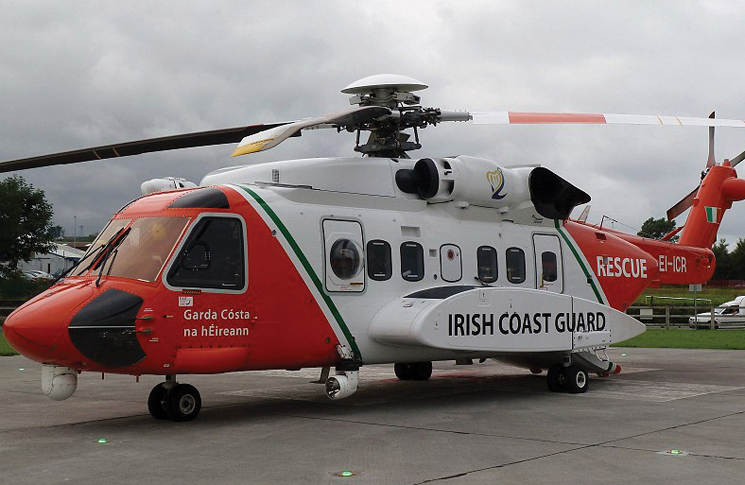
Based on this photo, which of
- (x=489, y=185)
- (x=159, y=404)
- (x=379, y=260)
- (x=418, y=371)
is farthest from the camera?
(x=418, y=371)

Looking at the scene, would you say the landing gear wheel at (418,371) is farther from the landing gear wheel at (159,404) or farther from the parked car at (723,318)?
the parked car at (723,318)

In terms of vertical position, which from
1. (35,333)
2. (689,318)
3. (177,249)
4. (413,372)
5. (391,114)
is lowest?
(689,318)

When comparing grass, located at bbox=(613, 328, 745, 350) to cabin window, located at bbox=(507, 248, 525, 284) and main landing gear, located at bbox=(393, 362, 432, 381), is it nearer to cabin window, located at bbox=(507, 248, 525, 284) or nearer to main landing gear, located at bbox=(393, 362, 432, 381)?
main landing gear, located at bbox=(393, 362, 432, 381)

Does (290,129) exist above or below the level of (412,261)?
above

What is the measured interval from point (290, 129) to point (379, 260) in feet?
9.67

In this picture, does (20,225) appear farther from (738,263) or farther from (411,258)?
(738,263)

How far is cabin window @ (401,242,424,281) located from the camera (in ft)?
39.8

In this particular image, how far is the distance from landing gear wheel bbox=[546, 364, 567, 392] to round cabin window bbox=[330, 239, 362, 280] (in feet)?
13.4

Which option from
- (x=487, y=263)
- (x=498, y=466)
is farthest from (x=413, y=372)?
(x=498, y=466)

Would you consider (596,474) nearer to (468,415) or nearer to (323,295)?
(468,415)

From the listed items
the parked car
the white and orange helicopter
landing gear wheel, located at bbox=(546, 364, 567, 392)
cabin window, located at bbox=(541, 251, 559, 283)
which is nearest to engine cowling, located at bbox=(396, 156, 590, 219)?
the white and orange helicopter

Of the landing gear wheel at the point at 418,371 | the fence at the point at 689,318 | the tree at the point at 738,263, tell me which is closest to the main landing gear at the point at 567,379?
the landing gear wheel at the point at 418,371

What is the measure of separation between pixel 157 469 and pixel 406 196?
20.2 ft

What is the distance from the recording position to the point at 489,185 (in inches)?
517
